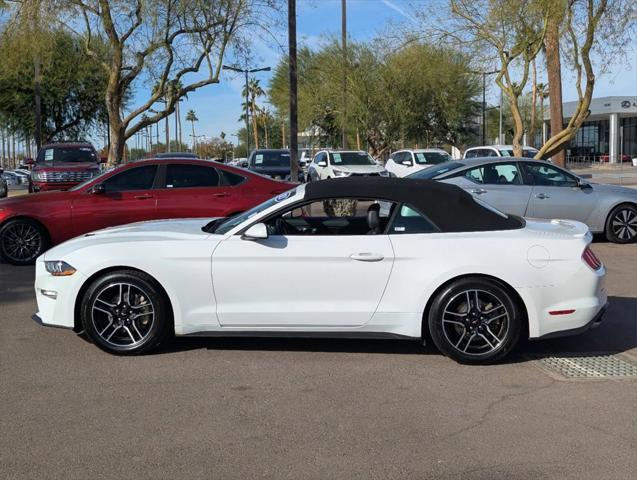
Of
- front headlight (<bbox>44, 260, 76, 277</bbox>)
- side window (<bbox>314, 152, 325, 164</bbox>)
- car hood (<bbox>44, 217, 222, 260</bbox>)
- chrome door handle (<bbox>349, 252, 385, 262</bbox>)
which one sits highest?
side window (<bbox>314, 152, 325, 164</bbox>)

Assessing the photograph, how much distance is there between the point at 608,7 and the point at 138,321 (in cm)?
1603

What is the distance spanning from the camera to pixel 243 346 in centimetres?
628

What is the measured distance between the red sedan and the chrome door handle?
17.3 feet

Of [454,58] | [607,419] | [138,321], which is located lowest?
[607,419]

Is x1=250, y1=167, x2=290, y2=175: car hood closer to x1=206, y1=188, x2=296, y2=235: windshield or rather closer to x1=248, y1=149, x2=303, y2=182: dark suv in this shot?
x1=248, y1=149, x2=303, y2=182: dark suv

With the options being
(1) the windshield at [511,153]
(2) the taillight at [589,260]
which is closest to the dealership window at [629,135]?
(1) the windshield at [511,153]

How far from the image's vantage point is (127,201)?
34.9 feet

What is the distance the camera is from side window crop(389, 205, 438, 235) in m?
5.88

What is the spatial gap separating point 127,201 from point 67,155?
1228cm

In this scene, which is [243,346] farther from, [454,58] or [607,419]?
[454,58]

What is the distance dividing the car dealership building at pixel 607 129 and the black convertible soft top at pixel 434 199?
182ft

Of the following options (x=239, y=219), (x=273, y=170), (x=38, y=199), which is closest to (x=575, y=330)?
(x=239, y=219)

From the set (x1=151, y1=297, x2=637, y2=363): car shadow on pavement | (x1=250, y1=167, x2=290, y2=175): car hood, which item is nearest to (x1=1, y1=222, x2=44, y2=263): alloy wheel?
(x1=151, y1=297, x2=637, y2=363): car shadow on pavement

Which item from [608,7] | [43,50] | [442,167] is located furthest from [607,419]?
[43,50]
